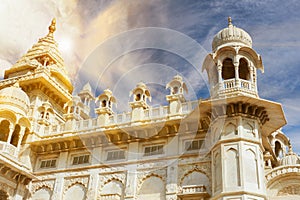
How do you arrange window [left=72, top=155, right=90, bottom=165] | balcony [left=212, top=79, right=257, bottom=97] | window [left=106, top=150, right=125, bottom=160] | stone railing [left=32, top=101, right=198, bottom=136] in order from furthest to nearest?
window [left=72, top=155, right=90, bottom=165] < window [left=106, top=150, right=125, bottom=160] < stone railing [left=32, top=101, right=198, bottom=136] < balcony [left=212, top=79, right=257, bottom=97]

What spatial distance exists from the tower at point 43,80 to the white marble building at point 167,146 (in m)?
0.25

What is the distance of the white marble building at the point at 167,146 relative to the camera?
1895 centimetres

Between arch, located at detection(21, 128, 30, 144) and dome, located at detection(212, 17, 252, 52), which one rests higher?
dome, located at detection(212, 17, 252, 52)

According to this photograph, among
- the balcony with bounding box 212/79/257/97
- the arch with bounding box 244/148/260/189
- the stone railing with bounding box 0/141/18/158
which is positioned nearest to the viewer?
the arch with bounding box 244/148/260/189

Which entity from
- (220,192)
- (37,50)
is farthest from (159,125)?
(37,50)

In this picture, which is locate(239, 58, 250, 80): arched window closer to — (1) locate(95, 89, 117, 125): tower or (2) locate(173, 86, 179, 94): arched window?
(2) locate(173, 86, 179, 94): arched window

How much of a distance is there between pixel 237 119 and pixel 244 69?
3766 millimetres

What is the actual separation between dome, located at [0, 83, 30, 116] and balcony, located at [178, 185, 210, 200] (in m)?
11.8

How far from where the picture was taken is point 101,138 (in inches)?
925

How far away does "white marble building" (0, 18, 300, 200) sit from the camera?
62.2 feet

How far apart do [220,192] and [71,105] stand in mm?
15719

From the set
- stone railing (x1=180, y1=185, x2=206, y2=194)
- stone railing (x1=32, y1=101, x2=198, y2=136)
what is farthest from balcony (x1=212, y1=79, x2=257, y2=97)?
stone railing (x1=180, y1=185, x2=206, y2=194)

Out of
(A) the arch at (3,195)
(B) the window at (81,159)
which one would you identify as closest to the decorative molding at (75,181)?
(B) the window at (81,159)

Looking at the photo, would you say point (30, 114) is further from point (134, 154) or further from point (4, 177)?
point (134, 154)
